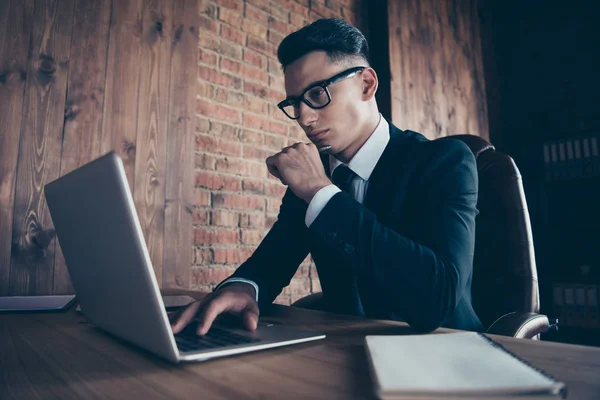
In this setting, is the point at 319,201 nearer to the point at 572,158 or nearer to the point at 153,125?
the point at 153,125

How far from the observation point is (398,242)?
0.78 meters

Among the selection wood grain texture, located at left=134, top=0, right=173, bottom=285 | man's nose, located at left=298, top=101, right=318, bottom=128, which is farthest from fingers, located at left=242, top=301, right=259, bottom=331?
wood grain texture, located at left=134, top=0, right=173, bottom=285

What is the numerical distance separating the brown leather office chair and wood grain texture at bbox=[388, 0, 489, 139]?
59.8 inches

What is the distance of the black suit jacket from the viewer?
2.53 ft

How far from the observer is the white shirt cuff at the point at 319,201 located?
0.83 metres

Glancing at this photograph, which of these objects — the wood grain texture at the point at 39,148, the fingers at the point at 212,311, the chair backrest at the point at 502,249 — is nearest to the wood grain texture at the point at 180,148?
the wood grain texture at the point at 39,148

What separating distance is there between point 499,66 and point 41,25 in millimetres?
3906

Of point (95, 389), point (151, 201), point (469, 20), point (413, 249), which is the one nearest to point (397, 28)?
point (469, 20)

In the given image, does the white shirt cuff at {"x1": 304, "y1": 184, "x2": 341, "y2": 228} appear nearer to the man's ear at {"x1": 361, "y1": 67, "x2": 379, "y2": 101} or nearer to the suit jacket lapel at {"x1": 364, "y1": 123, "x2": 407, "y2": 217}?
the suit jacket lapel at {"x1": 364, "y1": 123, "x2": 407, "y2": 217}

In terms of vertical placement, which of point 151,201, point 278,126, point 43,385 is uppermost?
point 278,126

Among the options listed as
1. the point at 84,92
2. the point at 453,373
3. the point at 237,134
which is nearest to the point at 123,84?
the point at 84,92

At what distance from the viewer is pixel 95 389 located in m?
0.44

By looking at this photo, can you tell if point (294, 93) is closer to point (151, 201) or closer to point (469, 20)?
point (151, 201)

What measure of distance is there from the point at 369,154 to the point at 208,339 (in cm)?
75
